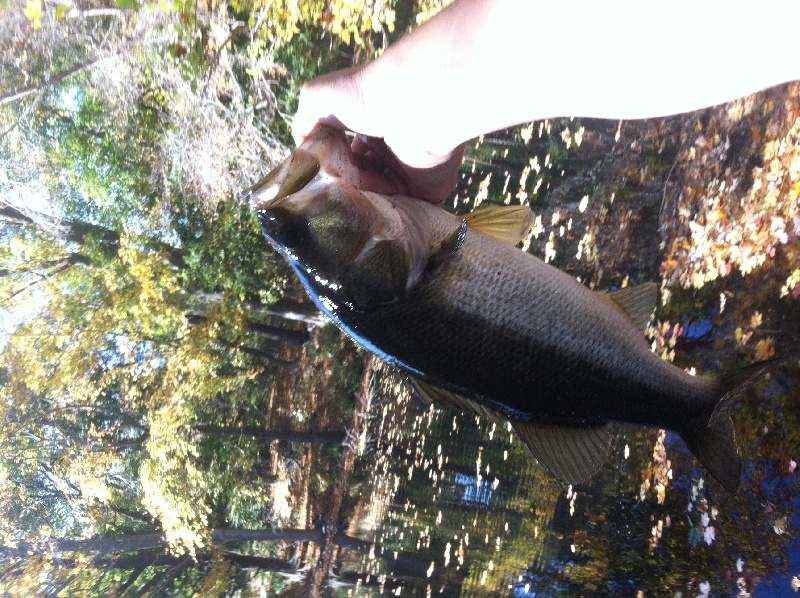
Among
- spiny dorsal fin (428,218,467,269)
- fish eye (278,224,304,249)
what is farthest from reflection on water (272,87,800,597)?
fish eye (278,224,304,249)

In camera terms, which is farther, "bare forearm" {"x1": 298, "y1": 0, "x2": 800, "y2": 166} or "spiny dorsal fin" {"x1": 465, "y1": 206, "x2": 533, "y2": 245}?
"spiny dorsal fin" {"x1": 465, "y1": 206, "x2": 533, "y2": 245}

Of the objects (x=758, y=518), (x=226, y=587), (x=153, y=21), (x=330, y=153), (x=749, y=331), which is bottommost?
(x=226, y=587)

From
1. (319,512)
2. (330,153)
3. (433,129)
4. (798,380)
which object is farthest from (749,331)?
(319,512)

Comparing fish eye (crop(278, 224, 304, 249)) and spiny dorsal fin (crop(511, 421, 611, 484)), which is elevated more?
fish eye (crop(278, 224, 304, 249))

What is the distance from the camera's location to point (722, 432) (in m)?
0.66

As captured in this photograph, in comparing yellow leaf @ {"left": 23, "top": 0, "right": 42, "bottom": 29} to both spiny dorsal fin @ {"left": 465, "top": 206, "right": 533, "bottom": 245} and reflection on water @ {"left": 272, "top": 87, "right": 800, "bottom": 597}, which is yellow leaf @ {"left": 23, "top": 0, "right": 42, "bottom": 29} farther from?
spiny dorsal fin @ {"left": 465, "top": 206, "right": 533, "bottom": 245}

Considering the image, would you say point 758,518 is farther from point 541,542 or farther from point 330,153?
point 330,153

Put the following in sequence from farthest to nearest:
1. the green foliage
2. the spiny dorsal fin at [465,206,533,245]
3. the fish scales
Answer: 1. the green foliage
2. the spiny dorsal fin at [465,206,533,245]
3. the fish scales

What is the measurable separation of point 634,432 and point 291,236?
0.95 m

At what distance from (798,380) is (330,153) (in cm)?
92

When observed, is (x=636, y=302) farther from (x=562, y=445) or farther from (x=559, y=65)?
(x=559, y=65)

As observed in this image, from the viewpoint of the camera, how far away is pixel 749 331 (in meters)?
0.98

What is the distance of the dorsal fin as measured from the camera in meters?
0.62

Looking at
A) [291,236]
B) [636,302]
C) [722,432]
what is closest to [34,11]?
[291,236]
